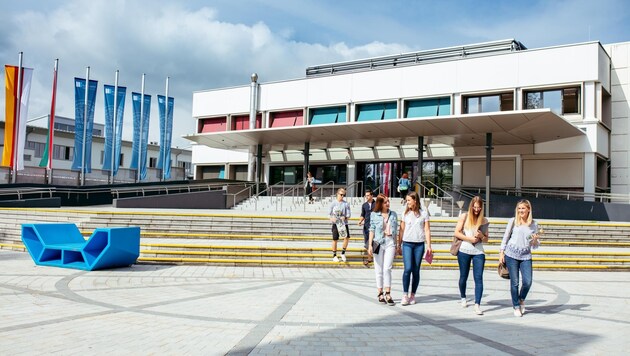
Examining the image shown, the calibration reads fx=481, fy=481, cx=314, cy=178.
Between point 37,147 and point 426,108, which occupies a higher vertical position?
point 426,108

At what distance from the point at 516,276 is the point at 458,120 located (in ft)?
45.0

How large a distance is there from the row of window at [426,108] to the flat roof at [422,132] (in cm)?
240

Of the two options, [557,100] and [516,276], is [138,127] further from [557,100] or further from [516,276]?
[516,276]

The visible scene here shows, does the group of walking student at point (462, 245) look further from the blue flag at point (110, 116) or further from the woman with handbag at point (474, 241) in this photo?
the blue flag at point (110, 116)

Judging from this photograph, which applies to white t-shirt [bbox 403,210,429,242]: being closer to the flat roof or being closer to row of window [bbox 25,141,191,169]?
the flat roof

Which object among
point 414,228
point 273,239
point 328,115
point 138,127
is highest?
point 328,115

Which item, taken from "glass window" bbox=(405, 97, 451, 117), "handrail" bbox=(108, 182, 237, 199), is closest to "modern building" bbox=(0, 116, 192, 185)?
"handrail" bbox=(108, 182, 237, 199)

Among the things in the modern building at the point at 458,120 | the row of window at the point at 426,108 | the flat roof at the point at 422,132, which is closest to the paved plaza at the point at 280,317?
the flat roof at the point at 422,132

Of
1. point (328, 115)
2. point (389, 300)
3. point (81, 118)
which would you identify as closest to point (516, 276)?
point (389, 300)

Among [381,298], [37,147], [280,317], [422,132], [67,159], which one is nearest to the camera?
[280,317]

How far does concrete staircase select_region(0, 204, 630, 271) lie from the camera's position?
11859mm

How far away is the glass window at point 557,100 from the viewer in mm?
25125

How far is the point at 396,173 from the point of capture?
30.7 m

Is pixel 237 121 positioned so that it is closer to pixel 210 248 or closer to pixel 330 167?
pixel 330 167
